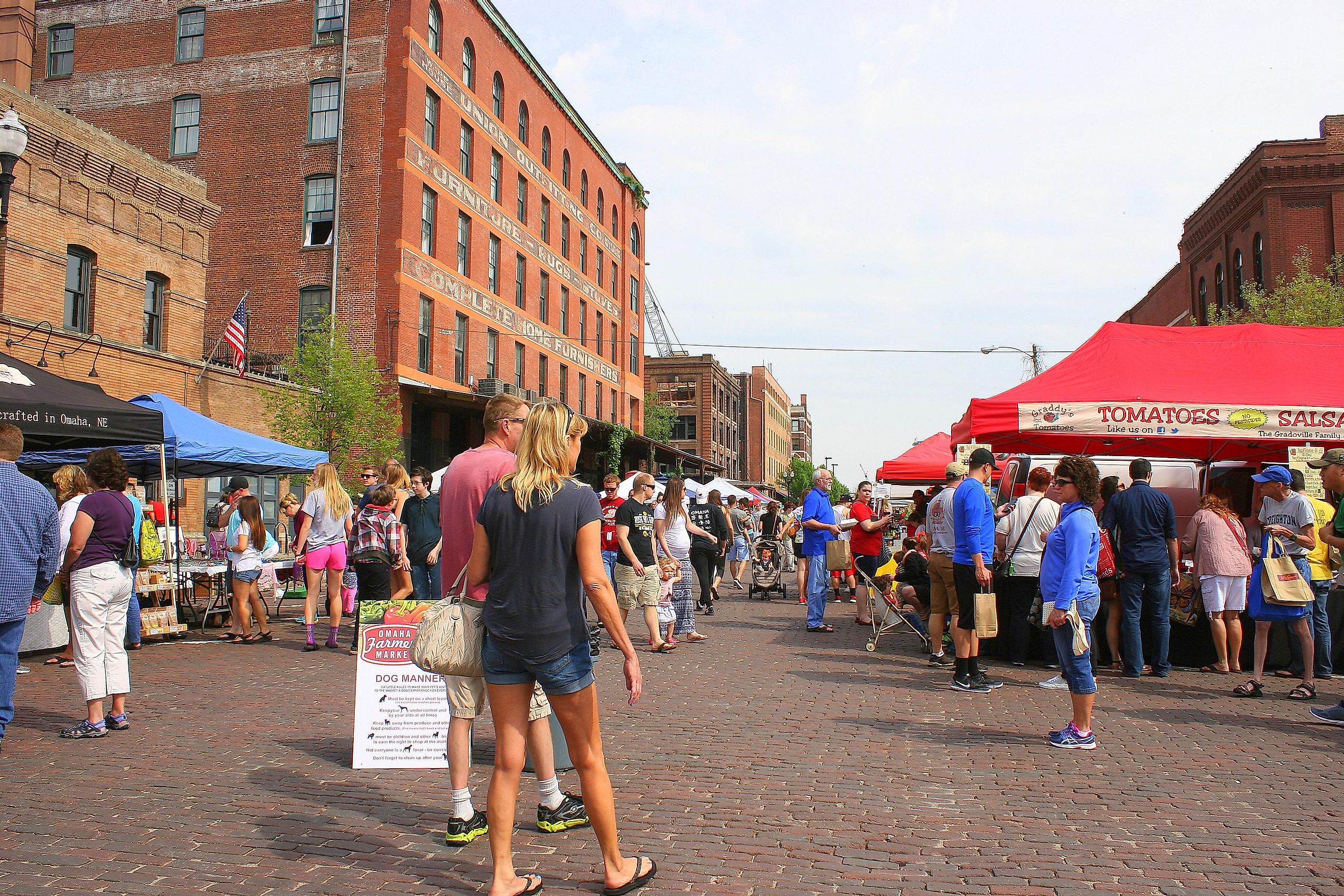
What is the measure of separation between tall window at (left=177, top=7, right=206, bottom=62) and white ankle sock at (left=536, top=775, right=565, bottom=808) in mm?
32156

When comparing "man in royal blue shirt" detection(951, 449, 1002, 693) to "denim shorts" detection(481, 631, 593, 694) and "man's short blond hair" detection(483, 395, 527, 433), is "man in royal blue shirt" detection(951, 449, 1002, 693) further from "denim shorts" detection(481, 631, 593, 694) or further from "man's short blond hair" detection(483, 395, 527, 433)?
"denim shorts" detection(481, 631, 593, 694)

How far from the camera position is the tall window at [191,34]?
99.8ft

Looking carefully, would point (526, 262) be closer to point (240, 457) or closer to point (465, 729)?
point (240, 457)

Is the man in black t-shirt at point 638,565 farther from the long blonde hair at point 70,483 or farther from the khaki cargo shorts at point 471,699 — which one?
the khaki cargo shorts at point 471,699

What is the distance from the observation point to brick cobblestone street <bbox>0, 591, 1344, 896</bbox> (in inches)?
162

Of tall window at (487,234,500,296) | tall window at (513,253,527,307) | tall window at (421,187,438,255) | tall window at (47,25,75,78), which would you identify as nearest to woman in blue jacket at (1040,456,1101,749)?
tall window at (421,187,438,255)

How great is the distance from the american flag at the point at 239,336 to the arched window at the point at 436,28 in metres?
10.5

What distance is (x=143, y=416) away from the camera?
35.5 feet

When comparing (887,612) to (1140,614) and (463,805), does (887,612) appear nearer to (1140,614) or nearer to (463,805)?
(1140,614)

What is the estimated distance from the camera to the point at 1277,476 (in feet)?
28.2

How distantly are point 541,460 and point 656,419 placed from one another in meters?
58.3

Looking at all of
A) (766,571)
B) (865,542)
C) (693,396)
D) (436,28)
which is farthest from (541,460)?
(693,396)

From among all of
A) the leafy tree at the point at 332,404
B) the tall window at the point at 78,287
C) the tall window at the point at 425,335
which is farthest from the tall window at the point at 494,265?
the tall window at the point at 78,287

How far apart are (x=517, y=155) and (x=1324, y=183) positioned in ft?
91.4
